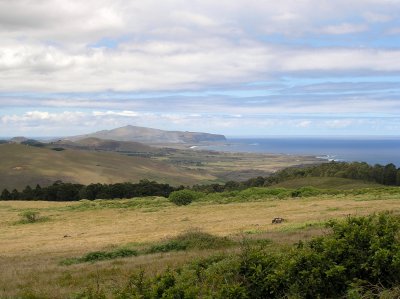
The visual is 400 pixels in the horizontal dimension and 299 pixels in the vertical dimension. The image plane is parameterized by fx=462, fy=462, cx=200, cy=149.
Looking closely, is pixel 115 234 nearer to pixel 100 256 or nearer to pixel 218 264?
pixel 100 256

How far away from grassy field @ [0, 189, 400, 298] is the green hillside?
78628mm

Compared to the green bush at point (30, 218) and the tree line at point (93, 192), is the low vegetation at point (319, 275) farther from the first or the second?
the tree line at point (93, 192)

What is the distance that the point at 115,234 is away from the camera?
3125cm

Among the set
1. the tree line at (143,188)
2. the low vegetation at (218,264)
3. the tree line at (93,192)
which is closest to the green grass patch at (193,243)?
the low vegetation at (218,264)

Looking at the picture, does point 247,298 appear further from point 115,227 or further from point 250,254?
point 115,227

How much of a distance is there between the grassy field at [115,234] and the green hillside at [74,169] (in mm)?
78628

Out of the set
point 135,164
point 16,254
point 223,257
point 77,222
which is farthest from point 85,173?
point 223,257

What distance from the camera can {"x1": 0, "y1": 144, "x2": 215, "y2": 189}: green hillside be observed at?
5330 inches

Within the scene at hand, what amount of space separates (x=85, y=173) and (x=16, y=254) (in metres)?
126

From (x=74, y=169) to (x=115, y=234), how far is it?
403ft

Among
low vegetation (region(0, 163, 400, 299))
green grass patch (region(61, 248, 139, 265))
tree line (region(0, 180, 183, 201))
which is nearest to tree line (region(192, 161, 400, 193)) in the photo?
tree line (region(0, 180, 183, 201))

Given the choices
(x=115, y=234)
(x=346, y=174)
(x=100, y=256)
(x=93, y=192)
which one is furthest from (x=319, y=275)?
(x=93, y=192)

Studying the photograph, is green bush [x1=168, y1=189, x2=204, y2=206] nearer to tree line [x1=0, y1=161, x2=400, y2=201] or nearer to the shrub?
the shrub

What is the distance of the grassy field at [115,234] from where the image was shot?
13281 millimetres
